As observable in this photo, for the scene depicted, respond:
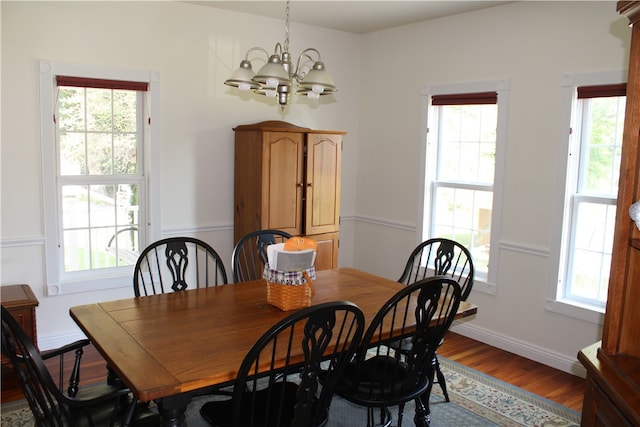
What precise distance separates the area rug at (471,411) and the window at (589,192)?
2.63 feet

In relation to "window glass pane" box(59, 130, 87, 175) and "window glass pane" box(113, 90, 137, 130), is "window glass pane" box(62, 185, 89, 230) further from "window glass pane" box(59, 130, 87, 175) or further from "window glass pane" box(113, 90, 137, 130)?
"window glass pane" box(113, 90, 137, 130)

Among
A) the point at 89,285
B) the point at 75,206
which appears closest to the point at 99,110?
the point at 75,206

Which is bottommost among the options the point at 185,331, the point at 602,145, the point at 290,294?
the point at 185,331

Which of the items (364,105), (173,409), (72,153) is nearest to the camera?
(173,409)

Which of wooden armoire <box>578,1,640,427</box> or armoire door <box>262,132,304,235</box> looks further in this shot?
armoire door <box>262,132,304,235</box>

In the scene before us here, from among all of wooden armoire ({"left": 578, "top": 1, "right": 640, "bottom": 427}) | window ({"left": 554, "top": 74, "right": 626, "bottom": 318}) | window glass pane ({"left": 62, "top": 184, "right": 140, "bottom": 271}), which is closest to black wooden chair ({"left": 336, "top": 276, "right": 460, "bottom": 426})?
wooden armoire ({"left": 578, "top": 1, "right": 640, "bottom": 427})

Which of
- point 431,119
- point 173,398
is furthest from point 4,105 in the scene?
point 431,119

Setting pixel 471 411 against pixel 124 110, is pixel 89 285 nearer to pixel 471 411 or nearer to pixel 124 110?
pixel 124 110

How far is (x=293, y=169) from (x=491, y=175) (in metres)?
1.57

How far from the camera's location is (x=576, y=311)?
12.2 feet

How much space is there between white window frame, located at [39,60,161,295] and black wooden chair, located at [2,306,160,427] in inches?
70.2

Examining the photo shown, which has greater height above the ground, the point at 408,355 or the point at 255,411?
the point at 408,355

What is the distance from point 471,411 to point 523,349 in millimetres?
1062

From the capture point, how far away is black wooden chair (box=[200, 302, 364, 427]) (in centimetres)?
182
